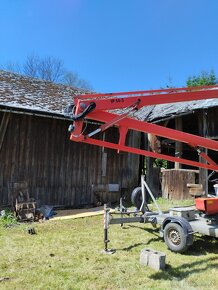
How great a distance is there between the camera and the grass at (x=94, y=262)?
4.86 m

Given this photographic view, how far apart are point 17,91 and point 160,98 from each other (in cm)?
789

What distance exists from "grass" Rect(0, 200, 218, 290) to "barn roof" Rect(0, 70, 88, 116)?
13.8 feet

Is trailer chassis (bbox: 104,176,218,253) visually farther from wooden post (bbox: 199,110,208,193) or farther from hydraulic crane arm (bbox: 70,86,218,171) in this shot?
wooden post (bbox: 199,110,208,193)

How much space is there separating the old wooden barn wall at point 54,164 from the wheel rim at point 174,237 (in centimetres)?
608

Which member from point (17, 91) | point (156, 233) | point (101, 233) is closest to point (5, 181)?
point (17, 91)

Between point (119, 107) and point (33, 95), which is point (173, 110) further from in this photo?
point (119, 107)

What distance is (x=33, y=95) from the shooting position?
1236 cm

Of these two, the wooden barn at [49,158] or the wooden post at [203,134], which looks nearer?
the wooden barn at [49,158]

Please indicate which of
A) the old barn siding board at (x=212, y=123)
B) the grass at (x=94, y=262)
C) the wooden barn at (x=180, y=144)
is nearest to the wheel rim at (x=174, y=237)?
the grass at (x=94, y=262)

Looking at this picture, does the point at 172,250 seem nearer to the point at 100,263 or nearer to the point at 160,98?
the point at 100,263

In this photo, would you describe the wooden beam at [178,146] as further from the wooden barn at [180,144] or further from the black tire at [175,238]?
the black tire at [175,238]

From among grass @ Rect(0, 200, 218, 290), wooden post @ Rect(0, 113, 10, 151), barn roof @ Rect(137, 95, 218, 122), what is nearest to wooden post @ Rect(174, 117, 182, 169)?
barn roof @ Rect(137, 95, 218, 122)

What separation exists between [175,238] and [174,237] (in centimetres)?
3

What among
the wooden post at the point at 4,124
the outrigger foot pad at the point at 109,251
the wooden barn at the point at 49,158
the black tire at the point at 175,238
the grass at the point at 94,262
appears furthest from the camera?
the wooden barn at the point at 49,158
